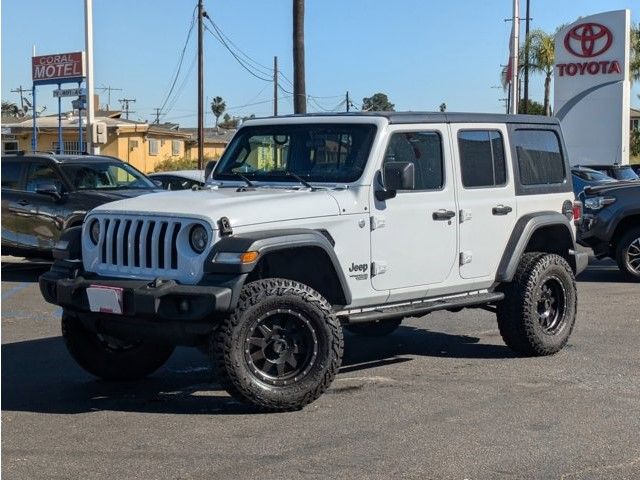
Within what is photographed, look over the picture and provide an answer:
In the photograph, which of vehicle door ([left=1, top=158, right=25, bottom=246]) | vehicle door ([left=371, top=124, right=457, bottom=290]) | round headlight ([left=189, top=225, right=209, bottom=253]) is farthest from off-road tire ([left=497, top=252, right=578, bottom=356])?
vehicle door ([left=1, top=158, right=25, bottom=246])

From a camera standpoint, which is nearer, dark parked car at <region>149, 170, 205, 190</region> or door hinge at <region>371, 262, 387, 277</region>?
door hinge at <region>371, 262, 387, 277</region>

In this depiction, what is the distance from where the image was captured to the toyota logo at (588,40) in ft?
104

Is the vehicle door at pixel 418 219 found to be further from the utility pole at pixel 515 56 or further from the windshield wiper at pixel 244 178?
the utility pole at pixel 515 56

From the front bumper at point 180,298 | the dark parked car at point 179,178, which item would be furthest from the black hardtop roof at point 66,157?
the front bumper at point 180,298

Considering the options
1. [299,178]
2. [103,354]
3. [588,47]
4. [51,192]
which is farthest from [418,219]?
[588,47]

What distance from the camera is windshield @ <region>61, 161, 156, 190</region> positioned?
1353cm

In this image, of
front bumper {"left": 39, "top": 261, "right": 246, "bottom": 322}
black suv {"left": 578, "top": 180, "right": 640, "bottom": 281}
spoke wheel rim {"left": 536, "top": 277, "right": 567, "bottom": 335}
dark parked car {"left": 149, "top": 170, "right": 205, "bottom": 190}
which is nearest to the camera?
front bumper {"left": 39, "top": 261, "right": 246, "bottom": 322}

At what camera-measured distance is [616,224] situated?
13133 mm

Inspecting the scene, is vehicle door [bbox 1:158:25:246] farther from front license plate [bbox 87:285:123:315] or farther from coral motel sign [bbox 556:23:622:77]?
coral motel sign [bbox 556:23:622:77]

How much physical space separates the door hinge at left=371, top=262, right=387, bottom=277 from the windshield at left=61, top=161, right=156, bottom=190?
7563mm

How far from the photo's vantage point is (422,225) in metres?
7.17

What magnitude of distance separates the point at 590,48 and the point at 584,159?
3.71 meters

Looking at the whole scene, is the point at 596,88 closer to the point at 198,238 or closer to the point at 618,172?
the point at 618,172

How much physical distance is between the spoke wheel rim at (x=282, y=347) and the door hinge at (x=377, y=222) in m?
0.97
